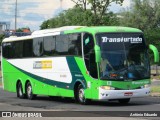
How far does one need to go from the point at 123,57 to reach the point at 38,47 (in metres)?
6.42

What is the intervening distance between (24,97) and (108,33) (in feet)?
29.4

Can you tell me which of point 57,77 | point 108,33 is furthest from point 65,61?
point 108,33

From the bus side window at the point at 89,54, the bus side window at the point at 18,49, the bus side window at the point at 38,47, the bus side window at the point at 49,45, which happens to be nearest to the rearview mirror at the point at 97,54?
the bus side window at the point at 89,54

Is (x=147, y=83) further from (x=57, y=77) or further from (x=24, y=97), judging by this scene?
(x=24, y=97)

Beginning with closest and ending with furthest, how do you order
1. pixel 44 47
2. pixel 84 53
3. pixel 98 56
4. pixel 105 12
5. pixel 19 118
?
pixel 19 118, pixel 98 56, pixel 84 53, pixel 44 47, pixel 105 12

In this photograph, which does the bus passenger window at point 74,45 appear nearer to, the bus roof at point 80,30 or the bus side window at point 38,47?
the bus roof at point 80,30

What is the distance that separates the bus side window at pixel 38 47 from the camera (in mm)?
25656

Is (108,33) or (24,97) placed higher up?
(108,33)

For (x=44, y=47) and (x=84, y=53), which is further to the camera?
(x=44, y=47)

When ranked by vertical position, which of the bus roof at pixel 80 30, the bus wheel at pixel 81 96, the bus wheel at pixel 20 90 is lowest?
the bus wheel at pixel 20 90

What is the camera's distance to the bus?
20.5m

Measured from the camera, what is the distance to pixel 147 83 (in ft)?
69.6

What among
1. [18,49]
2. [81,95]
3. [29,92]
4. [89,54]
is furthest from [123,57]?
[18,49]

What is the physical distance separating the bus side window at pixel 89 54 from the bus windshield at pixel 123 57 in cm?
37
